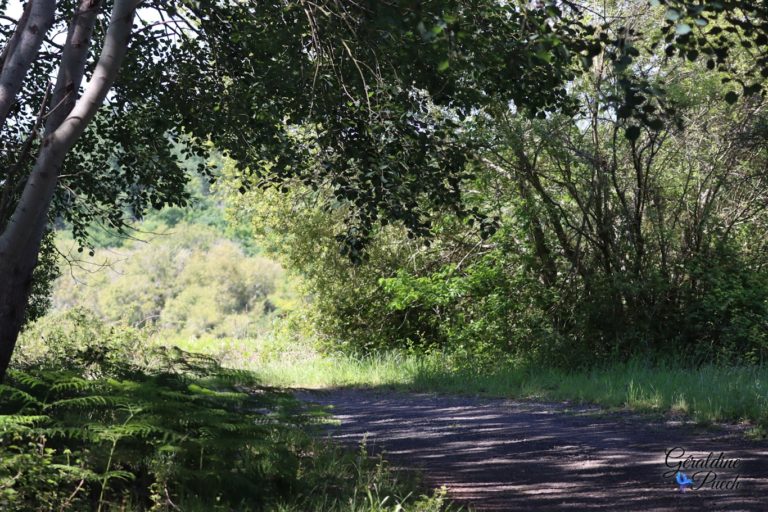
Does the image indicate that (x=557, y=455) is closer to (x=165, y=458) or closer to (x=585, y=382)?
(x=165, y=458)

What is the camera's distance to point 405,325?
20625 mm

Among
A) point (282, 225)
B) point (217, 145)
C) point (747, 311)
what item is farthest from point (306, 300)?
point (217, 145)

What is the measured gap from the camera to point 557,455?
714 centimetres

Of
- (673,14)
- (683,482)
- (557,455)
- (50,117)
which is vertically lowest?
(683,482)

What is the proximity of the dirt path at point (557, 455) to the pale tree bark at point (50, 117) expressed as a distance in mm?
3187

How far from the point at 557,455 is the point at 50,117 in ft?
15.9

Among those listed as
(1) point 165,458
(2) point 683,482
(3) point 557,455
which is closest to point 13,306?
(1) point 165,458

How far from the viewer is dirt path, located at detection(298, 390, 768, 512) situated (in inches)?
219

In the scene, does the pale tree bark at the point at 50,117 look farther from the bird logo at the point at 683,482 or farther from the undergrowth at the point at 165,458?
the bird logo at the point at 683,482

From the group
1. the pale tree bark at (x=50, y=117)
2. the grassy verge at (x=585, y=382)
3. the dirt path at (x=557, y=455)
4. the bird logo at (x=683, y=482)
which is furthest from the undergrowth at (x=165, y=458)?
the grassy verge at (x=585, y=382)

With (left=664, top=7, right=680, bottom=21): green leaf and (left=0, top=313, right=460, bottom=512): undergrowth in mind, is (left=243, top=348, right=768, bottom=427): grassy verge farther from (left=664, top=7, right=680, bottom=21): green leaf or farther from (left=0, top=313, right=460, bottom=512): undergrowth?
(left=664, top=7, right=680, bottom=21): green leaf

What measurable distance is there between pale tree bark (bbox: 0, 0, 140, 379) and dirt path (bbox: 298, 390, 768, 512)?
319 cm

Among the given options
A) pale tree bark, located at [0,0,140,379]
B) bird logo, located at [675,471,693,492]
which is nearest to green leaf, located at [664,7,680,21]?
pale tree bark, located at [0,0,140,379]

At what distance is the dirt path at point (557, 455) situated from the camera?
219 inches
